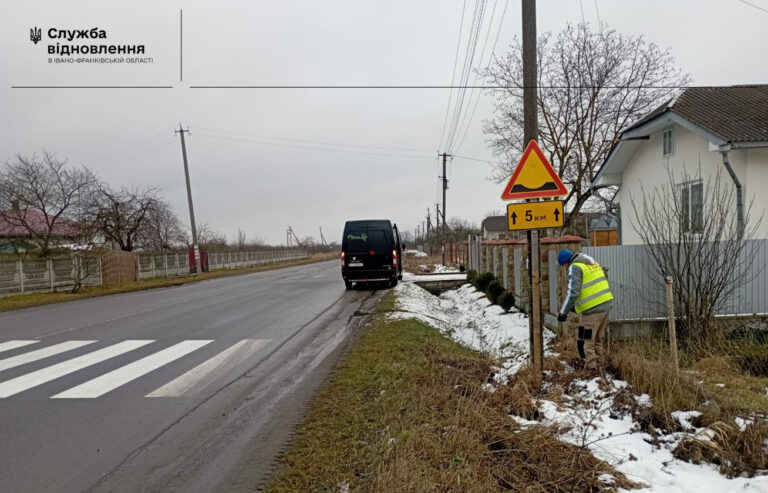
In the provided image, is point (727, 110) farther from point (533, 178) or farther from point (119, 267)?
point (119, 267)

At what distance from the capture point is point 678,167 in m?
12.3

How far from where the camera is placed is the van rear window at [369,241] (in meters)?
17.9

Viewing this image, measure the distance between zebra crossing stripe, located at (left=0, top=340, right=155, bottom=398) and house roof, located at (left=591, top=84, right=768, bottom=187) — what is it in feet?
41.5

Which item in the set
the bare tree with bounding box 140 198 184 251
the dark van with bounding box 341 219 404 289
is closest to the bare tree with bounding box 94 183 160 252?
the bare tree with bounding box 140 198 184 251

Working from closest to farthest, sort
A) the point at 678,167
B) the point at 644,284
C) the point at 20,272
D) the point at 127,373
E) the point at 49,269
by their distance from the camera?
the point at 127,373, the point at 644,284, the point at 678,167, the point at 20,272, the point at 49,269

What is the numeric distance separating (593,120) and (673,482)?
790 inches

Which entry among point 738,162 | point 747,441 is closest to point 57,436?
point 747,441

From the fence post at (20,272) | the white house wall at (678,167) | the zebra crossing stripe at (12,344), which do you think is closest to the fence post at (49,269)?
the fence post at (20,272)

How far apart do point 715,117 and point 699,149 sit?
0.79 m

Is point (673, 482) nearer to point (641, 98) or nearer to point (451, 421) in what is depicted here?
point (451, 421)

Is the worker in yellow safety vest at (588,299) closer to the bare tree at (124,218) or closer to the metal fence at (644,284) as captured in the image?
the metal fence at (644,284)

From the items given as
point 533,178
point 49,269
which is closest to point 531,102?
point 533,178

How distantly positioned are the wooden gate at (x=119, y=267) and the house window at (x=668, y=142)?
26.1 meters

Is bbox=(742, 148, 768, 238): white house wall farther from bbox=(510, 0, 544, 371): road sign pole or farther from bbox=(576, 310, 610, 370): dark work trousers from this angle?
bbox=(576, 310, 610, 370): dark work trousers
